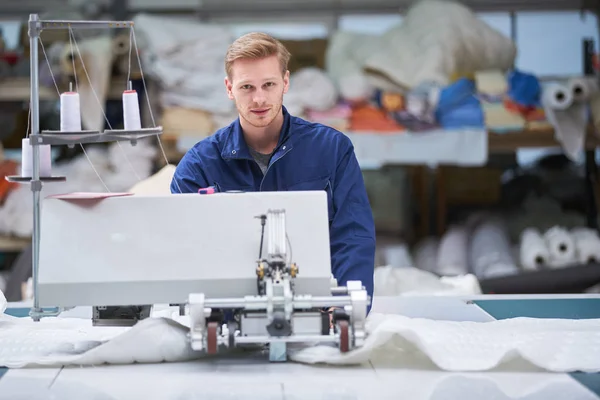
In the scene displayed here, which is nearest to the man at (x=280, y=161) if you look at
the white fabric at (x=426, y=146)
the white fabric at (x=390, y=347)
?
the white fabric at (x=390, y=347)

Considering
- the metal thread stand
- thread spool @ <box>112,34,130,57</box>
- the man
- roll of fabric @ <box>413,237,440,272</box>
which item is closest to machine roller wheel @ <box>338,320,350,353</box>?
the man

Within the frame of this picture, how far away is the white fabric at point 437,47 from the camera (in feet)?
13.8

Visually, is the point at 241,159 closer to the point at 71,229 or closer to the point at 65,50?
the point at 71,229

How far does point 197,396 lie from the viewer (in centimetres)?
155

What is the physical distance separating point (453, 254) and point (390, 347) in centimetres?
258

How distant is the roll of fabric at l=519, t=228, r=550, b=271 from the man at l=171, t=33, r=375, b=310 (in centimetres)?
206

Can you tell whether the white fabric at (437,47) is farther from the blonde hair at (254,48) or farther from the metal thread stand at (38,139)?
the metal thread stand at (38,139)

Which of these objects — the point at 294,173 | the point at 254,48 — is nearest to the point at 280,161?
the point at 294,173

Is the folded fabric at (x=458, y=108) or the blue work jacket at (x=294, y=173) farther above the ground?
the folded fabric at (x=458, y=108)

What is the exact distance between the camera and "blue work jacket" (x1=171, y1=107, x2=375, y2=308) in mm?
2277

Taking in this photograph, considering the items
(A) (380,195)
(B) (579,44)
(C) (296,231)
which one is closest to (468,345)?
(C) (296,231)

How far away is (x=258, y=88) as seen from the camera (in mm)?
2168

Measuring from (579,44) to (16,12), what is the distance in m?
3.12

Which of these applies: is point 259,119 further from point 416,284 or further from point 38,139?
point 416,284
